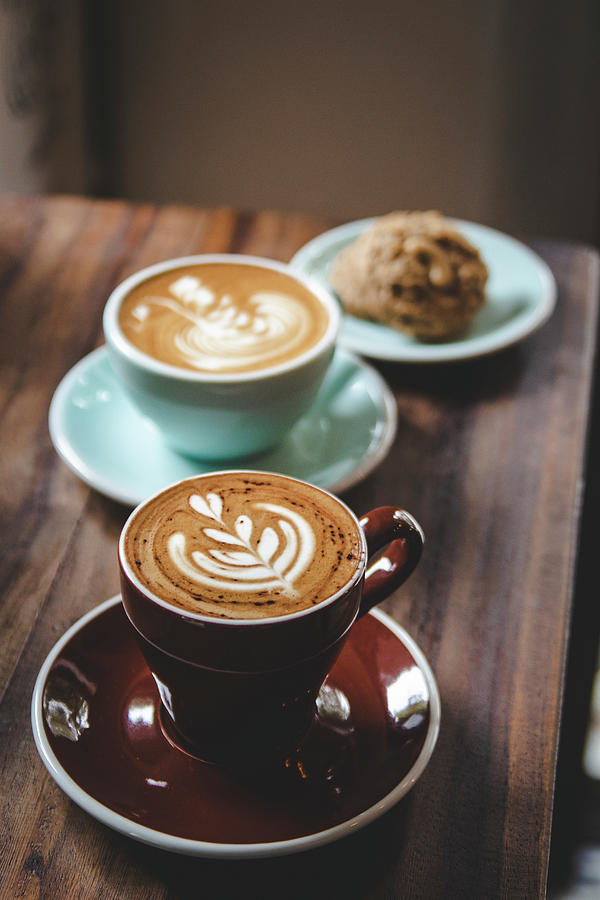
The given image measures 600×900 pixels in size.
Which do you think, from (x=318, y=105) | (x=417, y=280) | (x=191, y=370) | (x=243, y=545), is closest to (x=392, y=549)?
(x=243, y=545)

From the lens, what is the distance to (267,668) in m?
0.42

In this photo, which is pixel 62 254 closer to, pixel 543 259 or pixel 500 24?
pixel 543 259

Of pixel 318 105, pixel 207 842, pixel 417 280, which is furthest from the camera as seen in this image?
pixel 318 105

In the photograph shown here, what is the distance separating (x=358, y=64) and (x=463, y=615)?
1.71m

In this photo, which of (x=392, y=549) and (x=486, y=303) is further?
(x=486, y=303)

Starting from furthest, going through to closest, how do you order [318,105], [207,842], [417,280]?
1. [318,105]
2. [417,280]
3. [207,842]

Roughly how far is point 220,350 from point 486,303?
1.33 feet

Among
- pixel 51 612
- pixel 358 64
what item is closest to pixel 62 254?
pixel 51 612

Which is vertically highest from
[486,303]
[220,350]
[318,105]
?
[220,350]

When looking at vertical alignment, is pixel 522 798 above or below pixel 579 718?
above

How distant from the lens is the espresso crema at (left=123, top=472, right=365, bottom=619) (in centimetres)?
43

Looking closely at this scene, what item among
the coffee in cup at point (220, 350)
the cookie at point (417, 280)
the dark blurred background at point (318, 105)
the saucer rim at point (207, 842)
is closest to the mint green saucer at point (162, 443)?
the coffee in cup at point (220, 350)

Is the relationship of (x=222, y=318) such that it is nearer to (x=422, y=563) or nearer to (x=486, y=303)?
(x=422, y=563)

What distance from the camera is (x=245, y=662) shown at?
1.36 feet
